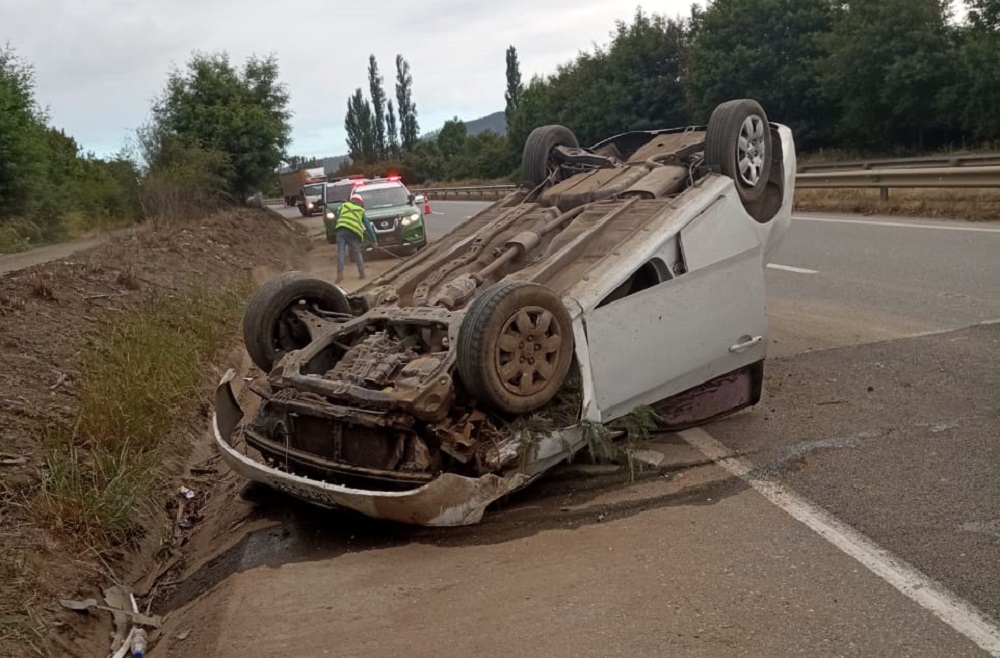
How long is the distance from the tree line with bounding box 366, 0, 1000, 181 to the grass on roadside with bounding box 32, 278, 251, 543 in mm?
27739

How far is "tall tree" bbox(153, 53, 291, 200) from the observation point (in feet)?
106

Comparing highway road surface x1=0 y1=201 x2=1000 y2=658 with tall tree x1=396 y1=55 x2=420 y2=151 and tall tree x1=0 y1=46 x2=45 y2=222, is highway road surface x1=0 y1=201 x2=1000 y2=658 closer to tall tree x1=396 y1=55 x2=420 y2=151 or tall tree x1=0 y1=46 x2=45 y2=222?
tall tree x1=0 y1=46 x2=45 y2=222

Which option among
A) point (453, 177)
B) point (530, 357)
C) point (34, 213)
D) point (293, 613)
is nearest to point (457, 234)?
point (530, 357)

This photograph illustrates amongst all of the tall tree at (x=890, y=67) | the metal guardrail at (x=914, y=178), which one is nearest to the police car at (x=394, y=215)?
the metal guardrail at (x=914, y=178)

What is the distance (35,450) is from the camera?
5.50 meters

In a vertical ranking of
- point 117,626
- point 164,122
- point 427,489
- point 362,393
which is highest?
point 164,122

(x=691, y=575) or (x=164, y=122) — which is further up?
(x=164, y=122)

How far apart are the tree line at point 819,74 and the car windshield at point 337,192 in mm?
19804

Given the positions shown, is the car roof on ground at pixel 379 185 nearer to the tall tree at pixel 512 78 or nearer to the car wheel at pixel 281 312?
the car wheel at pixel 281 312

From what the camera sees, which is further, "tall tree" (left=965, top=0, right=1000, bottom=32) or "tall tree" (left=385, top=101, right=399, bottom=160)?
"tall tree" (left=385, top=101, right=399, bottom=160)

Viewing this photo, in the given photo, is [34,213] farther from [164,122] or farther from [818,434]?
[818,434]

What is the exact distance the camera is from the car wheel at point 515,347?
4348 mm

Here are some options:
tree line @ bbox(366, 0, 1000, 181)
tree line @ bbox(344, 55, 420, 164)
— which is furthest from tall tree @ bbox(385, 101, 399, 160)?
tree line @ bbox(366, 0, 1000, 181)

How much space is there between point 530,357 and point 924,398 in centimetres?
253
